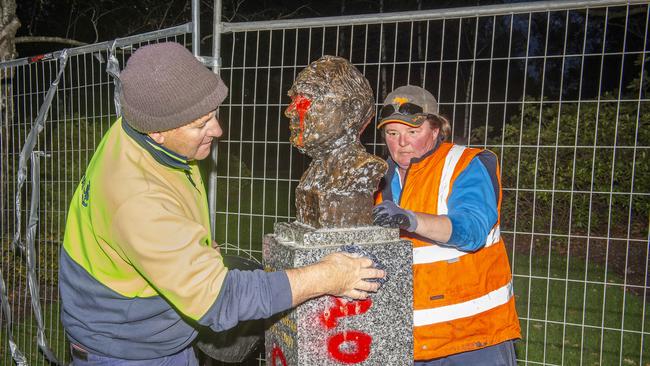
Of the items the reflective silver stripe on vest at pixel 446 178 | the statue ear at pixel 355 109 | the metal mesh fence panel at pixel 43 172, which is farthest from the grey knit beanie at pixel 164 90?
the metal mesh fence panel at pixel 43 172

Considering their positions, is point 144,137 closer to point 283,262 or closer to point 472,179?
point 283,262

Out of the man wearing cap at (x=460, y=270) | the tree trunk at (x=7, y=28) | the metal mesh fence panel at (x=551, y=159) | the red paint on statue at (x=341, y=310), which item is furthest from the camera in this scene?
the tree trunk at (x=7, y=28)

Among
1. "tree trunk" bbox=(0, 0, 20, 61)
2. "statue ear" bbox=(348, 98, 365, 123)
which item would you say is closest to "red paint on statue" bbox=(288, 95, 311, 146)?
"statue ear" bbox=(348, 98, 365, 123)

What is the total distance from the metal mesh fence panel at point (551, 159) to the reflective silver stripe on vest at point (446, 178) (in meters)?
0.54

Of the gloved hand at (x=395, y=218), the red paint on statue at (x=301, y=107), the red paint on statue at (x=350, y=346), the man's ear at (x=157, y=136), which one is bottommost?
the red paint on statue at (x=350, y=346)

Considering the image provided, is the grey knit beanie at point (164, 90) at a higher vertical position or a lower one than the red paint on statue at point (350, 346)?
higher

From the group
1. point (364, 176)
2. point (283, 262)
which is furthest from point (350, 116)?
point (283, 262)

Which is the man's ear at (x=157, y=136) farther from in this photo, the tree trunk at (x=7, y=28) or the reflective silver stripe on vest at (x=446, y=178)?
the tree trunk at (x=7, y=28)

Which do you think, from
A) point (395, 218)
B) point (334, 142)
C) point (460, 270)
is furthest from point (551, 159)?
point (334, 142)

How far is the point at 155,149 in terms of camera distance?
190cm

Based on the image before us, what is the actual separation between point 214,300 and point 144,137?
653mm

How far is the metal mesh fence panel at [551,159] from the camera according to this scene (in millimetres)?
3225

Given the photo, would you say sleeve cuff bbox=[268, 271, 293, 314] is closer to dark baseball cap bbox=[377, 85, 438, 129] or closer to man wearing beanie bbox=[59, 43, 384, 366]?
man wearing beanie bbox=[59, 43, 384, 366]

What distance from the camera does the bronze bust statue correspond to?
82.7 inches
